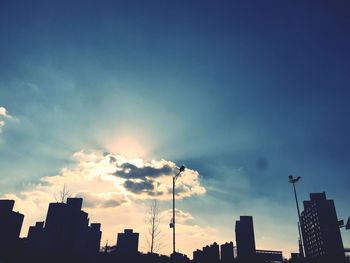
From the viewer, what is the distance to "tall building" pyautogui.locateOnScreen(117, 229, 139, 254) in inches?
2849

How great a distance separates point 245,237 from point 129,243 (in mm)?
55011

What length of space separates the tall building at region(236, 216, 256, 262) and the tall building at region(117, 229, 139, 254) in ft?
158

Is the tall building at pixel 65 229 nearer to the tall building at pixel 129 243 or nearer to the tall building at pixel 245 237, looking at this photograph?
the tall building at pixel 129 243

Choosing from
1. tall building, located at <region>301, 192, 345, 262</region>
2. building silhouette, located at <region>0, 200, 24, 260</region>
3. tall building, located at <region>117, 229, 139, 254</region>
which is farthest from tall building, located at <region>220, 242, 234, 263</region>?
tall building, located at <region>301, 192, 345, 262</region>

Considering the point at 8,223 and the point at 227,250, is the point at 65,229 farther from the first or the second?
the point at 227,250

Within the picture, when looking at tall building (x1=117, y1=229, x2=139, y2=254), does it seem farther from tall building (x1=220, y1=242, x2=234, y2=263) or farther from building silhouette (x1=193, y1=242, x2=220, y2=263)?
tall building (x1=220, y1=242, x2=234, y2=263)

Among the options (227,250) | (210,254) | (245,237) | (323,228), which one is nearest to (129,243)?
(210,254)

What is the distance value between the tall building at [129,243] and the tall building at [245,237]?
48.3 metres

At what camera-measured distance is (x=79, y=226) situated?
8100cm

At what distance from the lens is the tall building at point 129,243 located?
237 ft

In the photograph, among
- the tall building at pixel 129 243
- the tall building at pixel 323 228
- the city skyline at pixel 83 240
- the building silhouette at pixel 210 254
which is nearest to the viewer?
the city skyline at pixel 83 240

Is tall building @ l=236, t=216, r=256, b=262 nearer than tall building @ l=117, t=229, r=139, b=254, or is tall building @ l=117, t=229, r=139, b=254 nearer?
tall building @ l=117, t=229, r=139, b=254

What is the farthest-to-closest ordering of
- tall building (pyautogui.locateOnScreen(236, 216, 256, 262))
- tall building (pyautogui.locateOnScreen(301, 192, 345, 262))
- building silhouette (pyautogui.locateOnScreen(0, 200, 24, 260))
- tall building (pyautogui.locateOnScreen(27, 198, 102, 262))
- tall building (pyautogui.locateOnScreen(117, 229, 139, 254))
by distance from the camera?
tall building (pyautogui.locateOnScreen(301, 192, 345, 262)) → tall building (pyautogui.locateOnScreen(236, 216, 256, 262)) → building silhouette (pyautogui.locateOnScreen(0, 200, 24, 260)) → tall building (pyautogui.locateOnScreen(27, 198, 102, 262)) → tall building (pyautogui.locateOnScreen(117, 229, 139, 254))

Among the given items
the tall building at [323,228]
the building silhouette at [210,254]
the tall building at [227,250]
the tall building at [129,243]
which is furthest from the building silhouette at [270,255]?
the tall building at [323,228]
